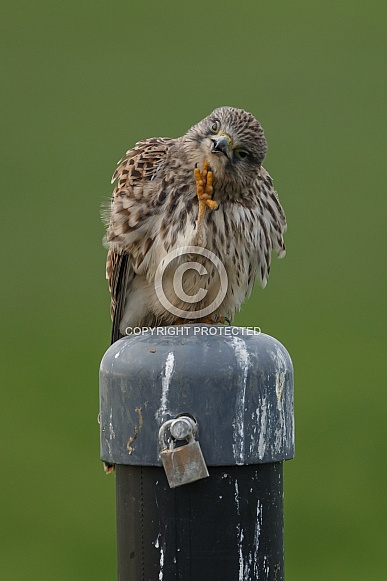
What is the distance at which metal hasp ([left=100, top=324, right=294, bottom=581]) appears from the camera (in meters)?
3.14

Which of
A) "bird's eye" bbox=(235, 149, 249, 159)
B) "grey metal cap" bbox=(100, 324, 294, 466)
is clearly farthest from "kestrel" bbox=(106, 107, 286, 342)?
"grey metal cap" bbox=(100, 324, 294, 466)

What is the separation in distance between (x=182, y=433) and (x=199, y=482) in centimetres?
14

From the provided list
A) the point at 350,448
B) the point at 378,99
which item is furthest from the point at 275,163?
the point at 350,448

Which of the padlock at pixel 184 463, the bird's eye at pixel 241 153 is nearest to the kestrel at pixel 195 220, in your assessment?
the bird's eye at pixel 241 153

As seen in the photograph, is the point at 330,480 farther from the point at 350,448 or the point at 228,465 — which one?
the point at 228,465

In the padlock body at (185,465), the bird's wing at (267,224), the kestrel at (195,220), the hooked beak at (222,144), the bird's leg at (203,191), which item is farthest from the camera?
the bird's wing at (267,224)

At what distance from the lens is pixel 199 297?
508cm

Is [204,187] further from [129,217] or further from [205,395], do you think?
[205,395]

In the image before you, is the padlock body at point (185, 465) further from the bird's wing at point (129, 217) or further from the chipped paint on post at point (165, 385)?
the bird's wing at point (129, 217)

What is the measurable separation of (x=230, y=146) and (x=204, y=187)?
0.20m

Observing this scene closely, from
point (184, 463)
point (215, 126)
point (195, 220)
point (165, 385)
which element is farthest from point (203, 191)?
point (184, 463)

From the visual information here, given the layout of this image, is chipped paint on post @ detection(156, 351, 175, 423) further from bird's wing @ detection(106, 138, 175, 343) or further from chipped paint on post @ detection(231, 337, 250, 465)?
bird's wing @ detection(106, 138, 175, 343)

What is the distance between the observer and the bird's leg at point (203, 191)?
4758mm

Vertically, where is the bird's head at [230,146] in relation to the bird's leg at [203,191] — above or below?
above
